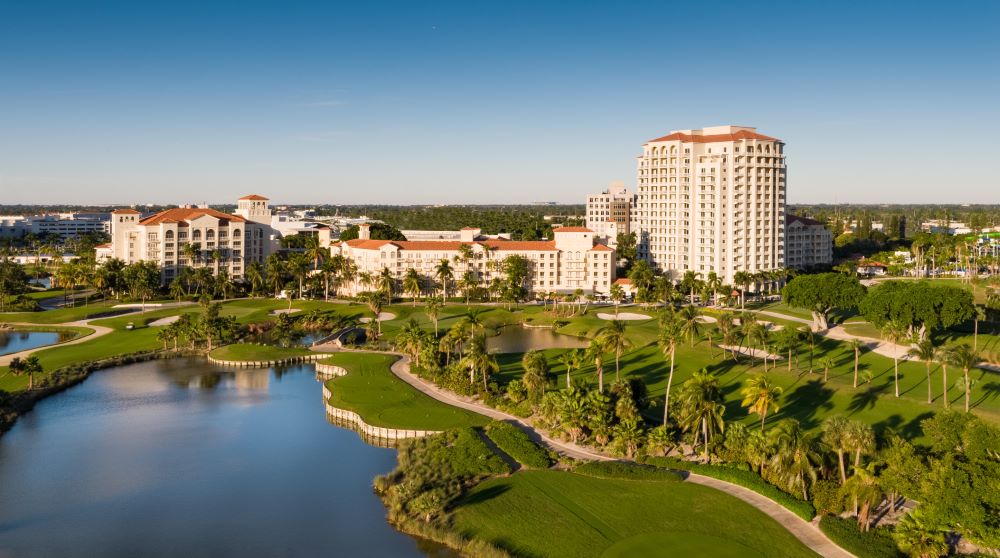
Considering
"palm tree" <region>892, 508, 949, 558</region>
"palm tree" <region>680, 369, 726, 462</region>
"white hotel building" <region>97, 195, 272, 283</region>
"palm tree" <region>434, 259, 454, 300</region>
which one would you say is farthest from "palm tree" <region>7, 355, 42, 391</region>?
"palm tree" <region>892, 508, 949, 558</region>

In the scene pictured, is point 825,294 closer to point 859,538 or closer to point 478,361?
A: point 478,361

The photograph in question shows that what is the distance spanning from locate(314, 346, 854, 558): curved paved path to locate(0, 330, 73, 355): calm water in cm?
5382

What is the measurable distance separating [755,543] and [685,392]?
659 inches

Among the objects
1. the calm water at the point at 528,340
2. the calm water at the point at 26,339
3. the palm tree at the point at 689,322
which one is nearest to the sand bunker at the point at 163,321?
the calm water at the point at 26,339

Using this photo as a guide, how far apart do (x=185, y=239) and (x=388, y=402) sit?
330 feet

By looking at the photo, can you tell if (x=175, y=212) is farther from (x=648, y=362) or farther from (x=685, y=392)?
(x=685, y=392)

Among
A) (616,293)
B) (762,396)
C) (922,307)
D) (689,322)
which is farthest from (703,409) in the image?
(616,293)

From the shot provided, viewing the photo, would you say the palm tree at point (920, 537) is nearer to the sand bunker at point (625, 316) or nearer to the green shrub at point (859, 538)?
the green shrub at point (859, 538)

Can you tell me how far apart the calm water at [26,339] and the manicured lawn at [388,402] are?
48.7 m

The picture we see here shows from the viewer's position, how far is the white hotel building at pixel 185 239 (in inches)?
6166

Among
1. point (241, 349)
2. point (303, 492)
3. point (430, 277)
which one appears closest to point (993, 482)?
point (303, 492)

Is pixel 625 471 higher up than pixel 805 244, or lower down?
lower down

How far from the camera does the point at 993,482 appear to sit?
143ft

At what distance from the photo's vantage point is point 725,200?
155500 millimetres
